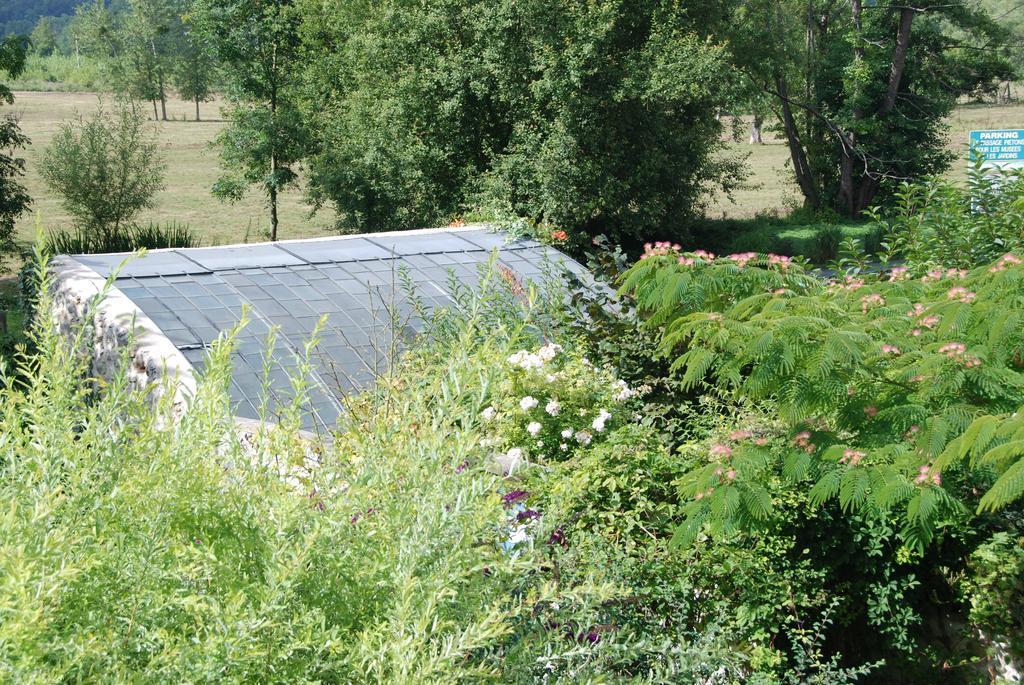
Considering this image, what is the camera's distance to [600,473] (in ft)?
14.1

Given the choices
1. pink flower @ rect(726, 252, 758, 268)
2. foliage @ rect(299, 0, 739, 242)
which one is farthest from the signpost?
pink flower @ rect(726, 252, 758, 268)

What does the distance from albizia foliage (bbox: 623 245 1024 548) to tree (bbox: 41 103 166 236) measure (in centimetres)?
1673

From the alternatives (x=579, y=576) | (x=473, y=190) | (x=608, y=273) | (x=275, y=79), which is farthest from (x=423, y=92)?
(x=579, y=576)

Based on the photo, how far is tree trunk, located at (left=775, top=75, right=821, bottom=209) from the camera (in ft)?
77.1

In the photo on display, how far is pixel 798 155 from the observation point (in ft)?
79.9

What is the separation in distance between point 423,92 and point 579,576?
15.5 m

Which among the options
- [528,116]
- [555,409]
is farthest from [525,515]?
[528,116]

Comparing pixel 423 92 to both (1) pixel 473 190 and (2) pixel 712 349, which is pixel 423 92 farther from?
(2) pixel 712 349

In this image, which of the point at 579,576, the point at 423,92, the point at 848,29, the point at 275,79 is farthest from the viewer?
the point at 848,29

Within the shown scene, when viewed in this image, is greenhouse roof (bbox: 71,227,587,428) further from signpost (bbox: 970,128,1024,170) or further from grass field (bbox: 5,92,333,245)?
grass field (bbox: 5,92,333,245)

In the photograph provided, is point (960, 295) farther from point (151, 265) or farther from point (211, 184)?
point (211, 184)

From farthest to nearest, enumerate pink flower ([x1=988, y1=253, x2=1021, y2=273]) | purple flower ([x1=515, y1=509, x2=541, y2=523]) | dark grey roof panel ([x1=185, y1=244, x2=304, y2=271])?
dark grey roof panel ([x1=185, y1=244, x2=304, y2=271]), pink flower ([x1=988, y1=253, x2=1021, y2=273]), purple flower ([x1=515, y1=509, x2=541, y2=523])

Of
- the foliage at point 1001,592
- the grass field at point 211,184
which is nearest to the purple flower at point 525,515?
the foliage at point 1001,592

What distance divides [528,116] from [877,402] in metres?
14.0
